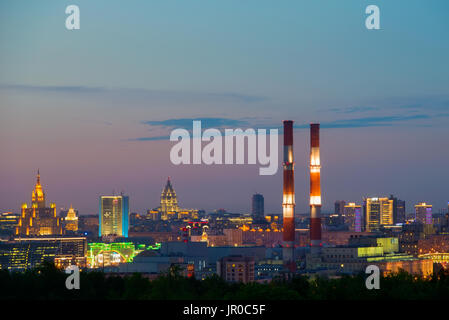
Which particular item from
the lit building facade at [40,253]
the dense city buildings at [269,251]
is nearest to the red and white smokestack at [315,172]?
the dense city buildings at [269,251]

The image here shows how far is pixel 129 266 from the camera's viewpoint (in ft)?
379

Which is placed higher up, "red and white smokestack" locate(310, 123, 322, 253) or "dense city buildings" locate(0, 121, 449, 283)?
"red and white smokestack" locate(310, 123, 322, 253)

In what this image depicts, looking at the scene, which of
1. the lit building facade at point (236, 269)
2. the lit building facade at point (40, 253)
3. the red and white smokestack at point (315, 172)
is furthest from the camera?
the lit building facade at point (40, 253)

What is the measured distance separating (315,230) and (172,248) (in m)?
34.1

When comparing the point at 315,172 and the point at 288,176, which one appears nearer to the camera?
the point at 288,176

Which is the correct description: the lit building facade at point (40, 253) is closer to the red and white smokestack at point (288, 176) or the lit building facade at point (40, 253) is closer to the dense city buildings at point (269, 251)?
the dense city buildings at point (269, 251)

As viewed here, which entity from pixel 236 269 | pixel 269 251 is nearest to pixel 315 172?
pixel 236 269

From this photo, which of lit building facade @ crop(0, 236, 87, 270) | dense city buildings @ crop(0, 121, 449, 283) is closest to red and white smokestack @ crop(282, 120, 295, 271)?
dense city buildings @ crop(0, 121, 449, 283)

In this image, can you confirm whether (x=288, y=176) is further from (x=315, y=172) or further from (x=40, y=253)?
(x=40, y=253)

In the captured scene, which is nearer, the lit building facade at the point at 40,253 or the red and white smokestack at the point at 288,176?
the red and white smokestack at the point at 288,176

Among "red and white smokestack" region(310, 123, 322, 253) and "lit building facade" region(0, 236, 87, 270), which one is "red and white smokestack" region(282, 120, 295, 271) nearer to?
"red and white smokestack" region(310, 123, 322, 253)

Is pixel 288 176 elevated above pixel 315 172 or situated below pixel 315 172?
below
